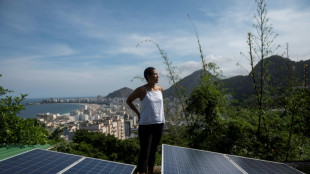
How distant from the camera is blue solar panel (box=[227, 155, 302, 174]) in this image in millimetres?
2146

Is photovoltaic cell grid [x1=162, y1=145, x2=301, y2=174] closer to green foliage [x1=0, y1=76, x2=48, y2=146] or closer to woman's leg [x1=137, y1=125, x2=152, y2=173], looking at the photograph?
woman's leg [x1=137, y1=125, x2=152, y2=173]

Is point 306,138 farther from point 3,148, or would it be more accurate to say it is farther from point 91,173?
point 3,148

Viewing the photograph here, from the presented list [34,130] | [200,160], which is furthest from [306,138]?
[34,130]

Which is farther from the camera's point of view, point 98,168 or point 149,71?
point 149,71

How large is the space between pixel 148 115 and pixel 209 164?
34.0 inches

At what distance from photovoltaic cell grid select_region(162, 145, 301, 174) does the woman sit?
0.78 ft

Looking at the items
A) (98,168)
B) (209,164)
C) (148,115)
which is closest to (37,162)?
(98,168)

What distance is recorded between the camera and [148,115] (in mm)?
2379

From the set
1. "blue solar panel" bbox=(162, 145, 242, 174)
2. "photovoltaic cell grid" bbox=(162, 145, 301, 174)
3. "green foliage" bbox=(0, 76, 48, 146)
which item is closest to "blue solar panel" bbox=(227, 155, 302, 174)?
"photovoltaic cell grid" bbox=(162, 145, 301, 174)

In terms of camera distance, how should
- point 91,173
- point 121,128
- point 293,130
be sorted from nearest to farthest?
point 91,173 → point 293,130 → point 121,128

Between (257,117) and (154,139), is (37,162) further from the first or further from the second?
(257,117)

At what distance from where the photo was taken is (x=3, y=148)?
3.53 meters

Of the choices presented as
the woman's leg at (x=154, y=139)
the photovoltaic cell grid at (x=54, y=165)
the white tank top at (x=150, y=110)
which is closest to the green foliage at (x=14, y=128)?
the photovoltaic cell grid at (x=54, y=165)

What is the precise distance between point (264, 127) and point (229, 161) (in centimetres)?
141
